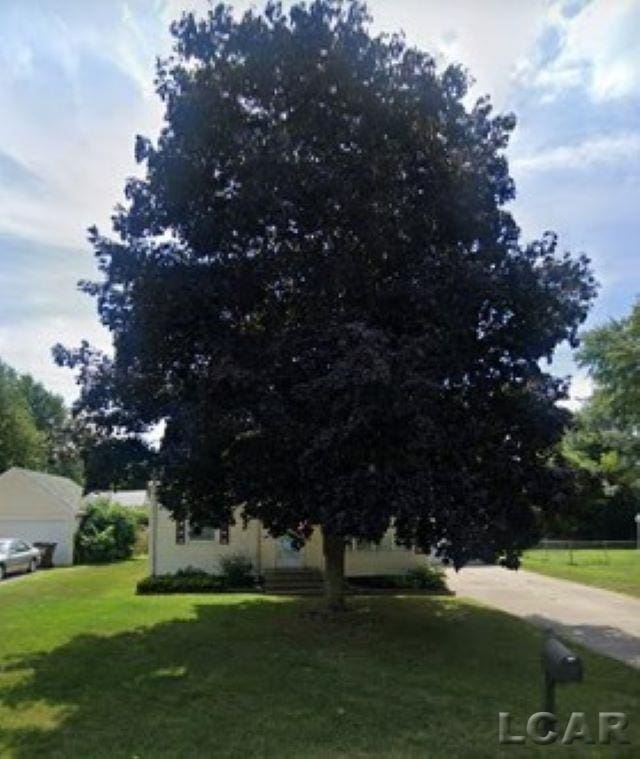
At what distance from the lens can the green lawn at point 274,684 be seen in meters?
9.07

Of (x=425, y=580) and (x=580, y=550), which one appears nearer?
(x=425, y=580)

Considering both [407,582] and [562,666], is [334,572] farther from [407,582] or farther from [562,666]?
[562,666]

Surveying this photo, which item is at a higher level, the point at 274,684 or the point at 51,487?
the point at 51,487

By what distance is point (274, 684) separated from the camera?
11758 millimetres

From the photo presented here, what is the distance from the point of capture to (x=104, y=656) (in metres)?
13.8

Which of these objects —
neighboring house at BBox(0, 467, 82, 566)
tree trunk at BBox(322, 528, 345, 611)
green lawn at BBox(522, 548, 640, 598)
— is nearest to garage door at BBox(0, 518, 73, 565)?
neighboring house at BBox(0, 467, 82, 566)

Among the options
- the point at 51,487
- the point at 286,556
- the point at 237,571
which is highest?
the point at 51,487

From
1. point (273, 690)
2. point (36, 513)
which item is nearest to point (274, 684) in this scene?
point (273, 690)

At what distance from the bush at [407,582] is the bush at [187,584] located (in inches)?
132

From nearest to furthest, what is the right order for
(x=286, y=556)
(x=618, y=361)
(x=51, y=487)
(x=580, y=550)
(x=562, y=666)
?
(x=562, y=666) → (x=618, y=361) → (x=286, y=556) → (x=51, y=487) → (x=580, y=550)

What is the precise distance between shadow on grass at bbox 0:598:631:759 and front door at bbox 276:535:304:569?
1040 centimetres

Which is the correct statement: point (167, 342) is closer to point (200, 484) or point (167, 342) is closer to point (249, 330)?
point (249, 330)

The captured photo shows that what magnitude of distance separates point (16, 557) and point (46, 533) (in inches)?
247

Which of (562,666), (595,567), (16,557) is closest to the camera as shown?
(562,666)
